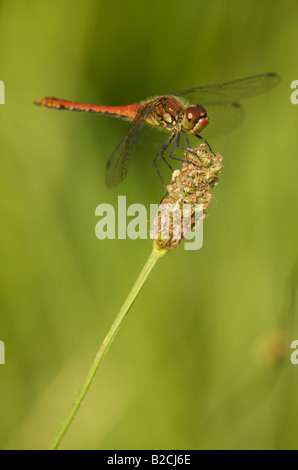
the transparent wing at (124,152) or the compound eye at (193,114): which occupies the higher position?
the compound eye at (193,114)

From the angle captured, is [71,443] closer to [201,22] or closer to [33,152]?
[33,152]

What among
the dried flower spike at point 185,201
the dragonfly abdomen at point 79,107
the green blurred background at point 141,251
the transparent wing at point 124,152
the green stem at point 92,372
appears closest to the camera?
the green stem at point 92,372

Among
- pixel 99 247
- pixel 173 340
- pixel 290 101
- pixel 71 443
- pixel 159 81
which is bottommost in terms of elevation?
pixel 71 443

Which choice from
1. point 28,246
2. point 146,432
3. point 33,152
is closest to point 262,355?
point 146,432

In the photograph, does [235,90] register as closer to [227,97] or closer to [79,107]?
[227,97]

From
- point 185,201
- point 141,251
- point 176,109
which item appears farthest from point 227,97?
point 185,201

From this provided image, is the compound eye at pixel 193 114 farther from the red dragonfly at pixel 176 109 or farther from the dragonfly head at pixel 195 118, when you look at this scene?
the red dragonfly at pixel 176 109

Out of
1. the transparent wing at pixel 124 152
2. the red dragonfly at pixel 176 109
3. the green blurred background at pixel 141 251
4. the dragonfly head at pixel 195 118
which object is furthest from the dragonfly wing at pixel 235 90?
the dragonfly head at pixel 195 118

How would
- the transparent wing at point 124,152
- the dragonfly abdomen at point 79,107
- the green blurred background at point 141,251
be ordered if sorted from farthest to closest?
the dragonfly abdomen at point 79,107 → the green blurred background at point 141,251 → the transparent wing at point 124,152
